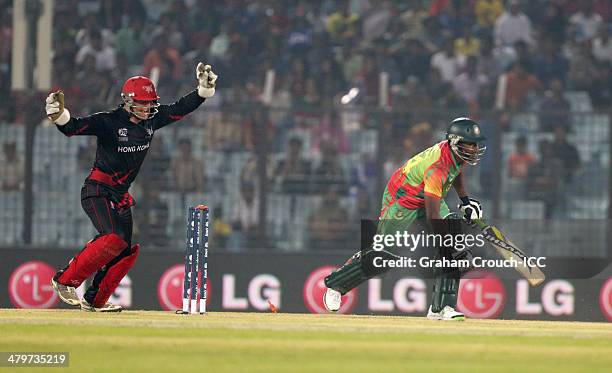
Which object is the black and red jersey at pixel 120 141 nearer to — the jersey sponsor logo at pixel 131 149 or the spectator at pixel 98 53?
the jersey sponsor logo at pixel 131 149

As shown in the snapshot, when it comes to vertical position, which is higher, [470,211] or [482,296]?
[470,211]

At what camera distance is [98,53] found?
2289 cm

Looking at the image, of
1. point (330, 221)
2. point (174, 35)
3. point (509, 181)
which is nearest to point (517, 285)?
point (509, 181)

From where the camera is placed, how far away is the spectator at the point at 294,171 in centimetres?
1788

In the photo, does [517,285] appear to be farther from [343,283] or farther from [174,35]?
[174,35]

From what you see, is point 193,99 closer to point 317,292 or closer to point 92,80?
point 317,292

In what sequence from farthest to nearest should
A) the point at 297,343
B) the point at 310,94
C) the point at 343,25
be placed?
the point at 343,25 < the point at 310,94 < the point at 297,343

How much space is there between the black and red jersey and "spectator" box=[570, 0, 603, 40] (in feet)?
37.1

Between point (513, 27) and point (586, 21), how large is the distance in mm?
1192

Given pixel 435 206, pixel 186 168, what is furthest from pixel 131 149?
pixel 186 168

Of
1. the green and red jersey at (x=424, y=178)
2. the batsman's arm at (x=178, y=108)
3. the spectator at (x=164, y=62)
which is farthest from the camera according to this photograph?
the spectator at (x=164, y=62)

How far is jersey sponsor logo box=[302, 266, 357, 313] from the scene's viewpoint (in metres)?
17.7

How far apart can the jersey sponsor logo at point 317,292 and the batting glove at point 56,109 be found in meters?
6.06

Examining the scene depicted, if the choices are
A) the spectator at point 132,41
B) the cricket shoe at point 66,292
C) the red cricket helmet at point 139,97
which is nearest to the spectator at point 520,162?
the red cricket helmet at point 139,97
